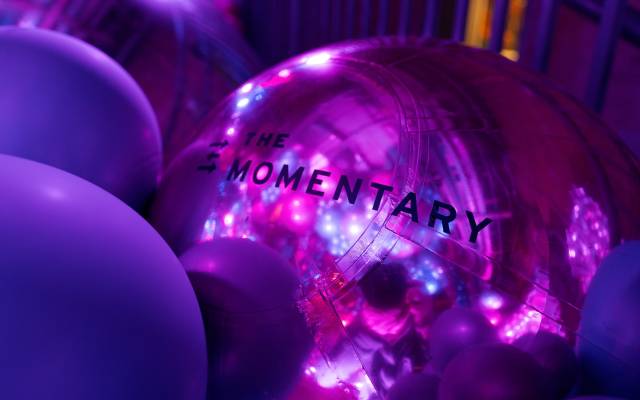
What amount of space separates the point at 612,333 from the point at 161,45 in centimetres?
125

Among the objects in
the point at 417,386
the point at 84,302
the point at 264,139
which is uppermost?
the point at 264,139

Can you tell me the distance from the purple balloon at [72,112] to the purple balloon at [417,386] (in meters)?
0.58

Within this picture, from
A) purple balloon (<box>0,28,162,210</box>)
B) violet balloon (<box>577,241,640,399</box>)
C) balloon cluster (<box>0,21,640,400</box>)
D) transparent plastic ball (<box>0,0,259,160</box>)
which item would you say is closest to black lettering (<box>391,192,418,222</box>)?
balloon cluster (<box>0,21,640,400</box>)

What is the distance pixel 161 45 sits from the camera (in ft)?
5.15

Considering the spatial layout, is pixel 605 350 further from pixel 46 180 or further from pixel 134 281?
pixel 46 180

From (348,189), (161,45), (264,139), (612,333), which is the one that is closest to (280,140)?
(264,139)

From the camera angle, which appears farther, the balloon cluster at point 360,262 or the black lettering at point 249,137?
the black lettering at point 249,137

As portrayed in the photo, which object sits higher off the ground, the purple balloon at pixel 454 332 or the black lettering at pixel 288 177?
the black lettering at pixel 288 177

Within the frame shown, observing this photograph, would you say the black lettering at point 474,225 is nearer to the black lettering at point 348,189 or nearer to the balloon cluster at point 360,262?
the balloon cluster at point 360,262

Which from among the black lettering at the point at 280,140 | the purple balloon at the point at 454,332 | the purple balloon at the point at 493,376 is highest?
the black lettering at the point at 280,140

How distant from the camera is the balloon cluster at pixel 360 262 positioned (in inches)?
23.6

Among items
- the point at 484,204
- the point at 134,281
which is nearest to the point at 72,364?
the point at 134,281

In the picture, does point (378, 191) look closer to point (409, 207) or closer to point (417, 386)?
point (409, 207)

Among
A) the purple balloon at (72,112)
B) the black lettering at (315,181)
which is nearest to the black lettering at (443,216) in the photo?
the black lettering at (315,181)
